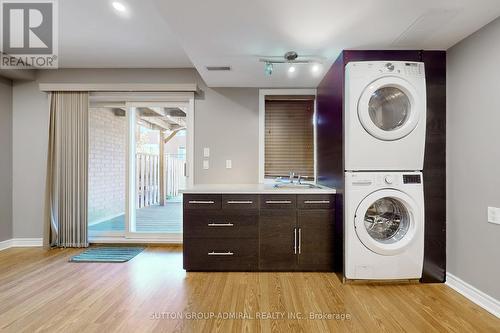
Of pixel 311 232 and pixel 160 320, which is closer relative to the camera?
pixel 160 320

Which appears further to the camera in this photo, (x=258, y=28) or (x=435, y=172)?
(x=435, y=172)

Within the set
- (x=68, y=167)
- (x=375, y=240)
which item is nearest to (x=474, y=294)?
(x=375, y=240)

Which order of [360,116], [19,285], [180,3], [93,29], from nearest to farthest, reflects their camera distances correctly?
[180,3] < [360,116] < [19,285] < [93,29]

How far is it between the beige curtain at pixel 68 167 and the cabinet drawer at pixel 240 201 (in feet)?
7.11

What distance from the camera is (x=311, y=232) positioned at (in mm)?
2592

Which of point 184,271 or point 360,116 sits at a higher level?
point 360,116

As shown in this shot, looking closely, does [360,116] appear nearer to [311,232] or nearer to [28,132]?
[311,232]

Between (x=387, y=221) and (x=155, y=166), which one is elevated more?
(x=155, y=166)

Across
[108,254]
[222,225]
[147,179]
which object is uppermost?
[147,179]

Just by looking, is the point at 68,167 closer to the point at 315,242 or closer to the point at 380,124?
the point at 315,242

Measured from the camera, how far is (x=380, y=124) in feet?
7.64

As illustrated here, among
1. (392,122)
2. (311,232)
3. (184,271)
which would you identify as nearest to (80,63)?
(184,271)

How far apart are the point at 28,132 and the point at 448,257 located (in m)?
5.27

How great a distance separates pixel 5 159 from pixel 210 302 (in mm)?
3577
